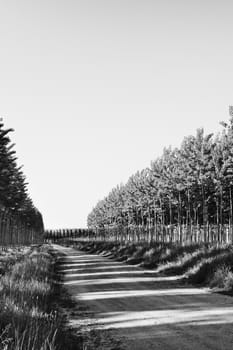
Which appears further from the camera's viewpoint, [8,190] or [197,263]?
[8,190]

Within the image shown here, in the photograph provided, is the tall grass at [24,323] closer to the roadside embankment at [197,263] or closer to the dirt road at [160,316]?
the dirt road at [160,316]

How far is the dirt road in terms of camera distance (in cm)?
852

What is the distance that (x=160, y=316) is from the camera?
36.2 feet

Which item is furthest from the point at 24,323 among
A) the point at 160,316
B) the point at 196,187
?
the point at 196,187

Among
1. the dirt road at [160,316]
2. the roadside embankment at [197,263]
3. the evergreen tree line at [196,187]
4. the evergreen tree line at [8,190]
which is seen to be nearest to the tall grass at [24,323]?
the dirt road at [160,316]

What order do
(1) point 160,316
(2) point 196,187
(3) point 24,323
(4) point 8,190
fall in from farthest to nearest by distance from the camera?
(4) point 8,190 → (2) point 196,187 → (1) point 160,316 → (3) point 24,323

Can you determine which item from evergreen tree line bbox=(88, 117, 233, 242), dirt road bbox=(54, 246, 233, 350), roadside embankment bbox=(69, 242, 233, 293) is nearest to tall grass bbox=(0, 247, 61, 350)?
dirt road bbox=(54, 246, 233, 350)

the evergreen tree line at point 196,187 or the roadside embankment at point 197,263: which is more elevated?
the evergreen tree line at point 196,187

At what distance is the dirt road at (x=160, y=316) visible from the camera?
8.52 m

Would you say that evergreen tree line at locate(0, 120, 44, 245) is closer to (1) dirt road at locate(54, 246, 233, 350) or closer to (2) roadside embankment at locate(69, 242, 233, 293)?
(2) roadside embankment at locate(69, 242, 233, 293)

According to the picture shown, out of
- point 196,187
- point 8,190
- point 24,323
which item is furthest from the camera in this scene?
point 8,190

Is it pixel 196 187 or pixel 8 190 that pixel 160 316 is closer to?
pixel 196 187

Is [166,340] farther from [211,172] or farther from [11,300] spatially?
[211,172]

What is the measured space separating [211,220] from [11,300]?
1735 inches
